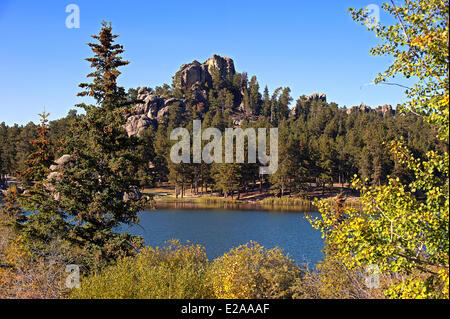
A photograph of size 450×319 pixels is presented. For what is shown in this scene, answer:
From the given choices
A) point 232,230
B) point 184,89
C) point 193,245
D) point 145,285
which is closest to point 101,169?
point 193,245

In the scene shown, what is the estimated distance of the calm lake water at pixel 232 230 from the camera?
31.6 meters

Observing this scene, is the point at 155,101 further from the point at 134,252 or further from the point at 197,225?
the point at 134,252

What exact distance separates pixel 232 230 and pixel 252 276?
1108 inches

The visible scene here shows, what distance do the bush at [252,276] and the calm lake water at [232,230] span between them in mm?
10504

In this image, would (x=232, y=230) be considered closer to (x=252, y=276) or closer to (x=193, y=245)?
(x=193, y=245)

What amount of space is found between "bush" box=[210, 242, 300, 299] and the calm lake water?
414 inches

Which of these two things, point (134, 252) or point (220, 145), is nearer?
point (134, 252)

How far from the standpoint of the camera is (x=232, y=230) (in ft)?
136

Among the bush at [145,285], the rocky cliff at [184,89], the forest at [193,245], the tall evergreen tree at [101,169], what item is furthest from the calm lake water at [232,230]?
the rocky cliff at [184,89]

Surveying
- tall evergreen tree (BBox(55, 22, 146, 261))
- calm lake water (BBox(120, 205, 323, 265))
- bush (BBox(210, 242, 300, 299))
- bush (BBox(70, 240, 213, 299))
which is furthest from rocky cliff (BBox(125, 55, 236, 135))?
bush (BBox(70, 240, 213, 299))

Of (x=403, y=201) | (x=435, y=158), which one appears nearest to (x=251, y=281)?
(x=403, y=201)

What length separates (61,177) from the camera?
66.0ft

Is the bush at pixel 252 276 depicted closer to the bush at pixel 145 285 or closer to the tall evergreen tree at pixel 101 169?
the bush at pixel 145 285
